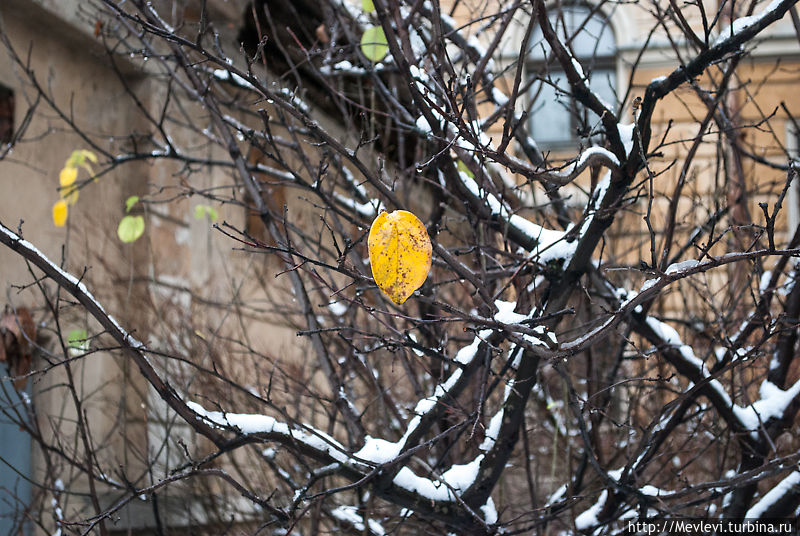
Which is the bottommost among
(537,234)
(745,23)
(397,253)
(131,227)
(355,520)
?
(355,520)

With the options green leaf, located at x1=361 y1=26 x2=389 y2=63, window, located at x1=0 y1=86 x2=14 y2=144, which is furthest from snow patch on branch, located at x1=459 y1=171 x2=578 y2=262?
window, located at x1=0 y1=86 x2=14 y2=144

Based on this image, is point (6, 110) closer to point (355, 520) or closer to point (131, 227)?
point (131, 227)

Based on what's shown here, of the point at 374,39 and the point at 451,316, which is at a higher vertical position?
the point at 374,39

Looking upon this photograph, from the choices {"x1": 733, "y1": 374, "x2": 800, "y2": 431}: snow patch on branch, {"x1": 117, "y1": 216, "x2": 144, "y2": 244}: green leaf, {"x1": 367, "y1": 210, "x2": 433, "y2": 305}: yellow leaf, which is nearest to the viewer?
{"x1": 367, "y1": 210, "x2": 433, "y2": 305}: yellow leaf

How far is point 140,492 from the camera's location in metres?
2.41

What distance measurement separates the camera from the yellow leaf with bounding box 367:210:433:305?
1.85 meters

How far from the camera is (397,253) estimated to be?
1.86 meters

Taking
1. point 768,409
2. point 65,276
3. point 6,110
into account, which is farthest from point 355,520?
point 6,110

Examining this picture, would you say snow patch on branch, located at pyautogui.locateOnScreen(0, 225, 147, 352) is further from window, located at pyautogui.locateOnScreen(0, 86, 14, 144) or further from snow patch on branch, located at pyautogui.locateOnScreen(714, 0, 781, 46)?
window, located at pyautogui.locateOnScreen(0, 86, 14, 144)

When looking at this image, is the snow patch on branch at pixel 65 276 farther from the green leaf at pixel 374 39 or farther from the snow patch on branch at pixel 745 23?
the snow patch on branch at pixel 745 23

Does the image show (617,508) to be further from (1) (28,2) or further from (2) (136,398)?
(1) (28,2)

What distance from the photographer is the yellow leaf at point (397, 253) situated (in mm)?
1849

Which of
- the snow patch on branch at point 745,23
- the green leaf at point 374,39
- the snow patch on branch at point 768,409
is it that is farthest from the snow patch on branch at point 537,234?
the snow patch on branch at point 768,409

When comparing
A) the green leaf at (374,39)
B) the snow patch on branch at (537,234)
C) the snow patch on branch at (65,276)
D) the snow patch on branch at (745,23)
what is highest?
the green leaf at (374,39)
